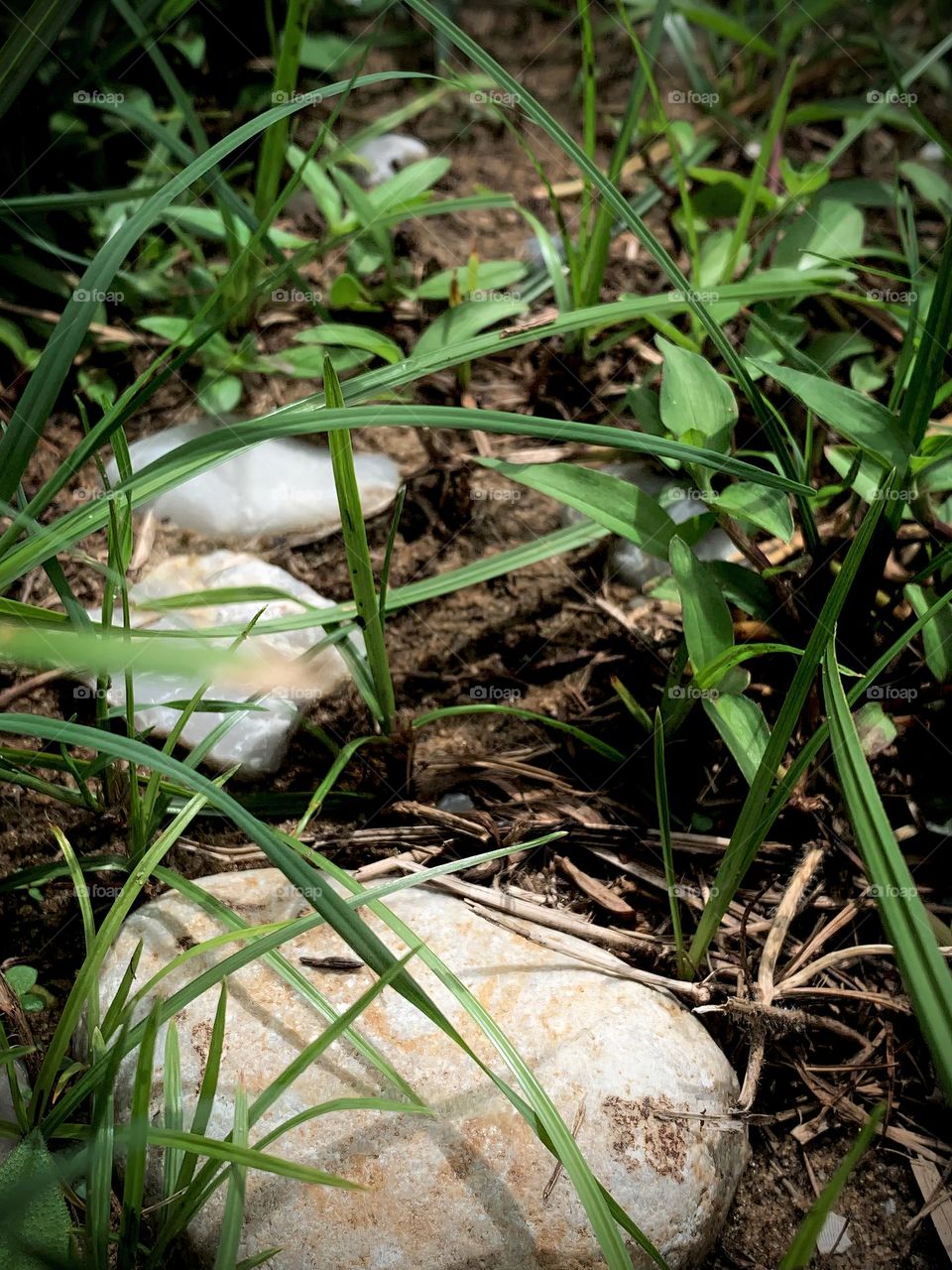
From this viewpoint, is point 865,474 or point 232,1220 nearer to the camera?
point 232,1220

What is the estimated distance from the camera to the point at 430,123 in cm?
203

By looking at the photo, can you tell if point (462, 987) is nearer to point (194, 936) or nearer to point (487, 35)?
point (194, 936)

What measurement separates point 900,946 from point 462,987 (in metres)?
0.39

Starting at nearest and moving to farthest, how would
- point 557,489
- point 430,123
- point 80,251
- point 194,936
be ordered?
point 194,936, point 557,489, point 80,251, point 430,123

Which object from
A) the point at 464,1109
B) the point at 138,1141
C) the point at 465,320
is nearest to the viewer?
the point at 138,1141

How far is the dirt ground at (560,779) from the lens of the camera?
1.03 m

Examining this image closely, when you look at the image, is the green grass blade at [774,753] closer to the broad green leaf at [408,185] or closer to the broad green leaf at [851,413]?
the broad green leaf at [851,413]

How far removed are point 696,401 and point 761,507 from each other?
155 millimetres

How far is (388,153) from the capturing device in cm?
193

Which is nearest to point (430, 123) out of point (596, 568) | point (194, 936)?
point (596, 568)

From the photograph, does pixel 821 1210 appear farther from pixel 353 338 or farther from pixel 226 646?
pixel 353 338

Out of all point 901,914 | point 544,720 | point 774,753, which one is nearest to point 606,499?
point 544,720

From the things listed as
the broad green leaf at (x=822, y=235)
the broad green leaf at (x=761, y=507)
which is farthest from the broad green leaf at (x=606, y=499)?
the broad green leaf at (x=822, y=235)

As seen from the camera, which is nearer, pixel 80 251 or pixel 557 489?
pixel 557 489
